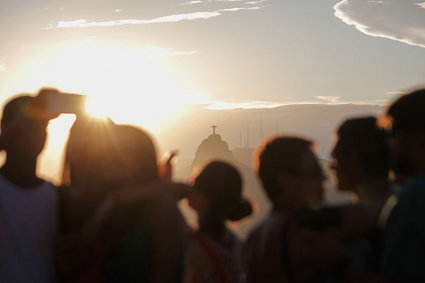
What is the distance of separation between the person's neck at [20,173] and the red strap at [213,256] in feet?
4.61

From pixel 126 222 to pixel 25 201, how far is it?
1.08 metres

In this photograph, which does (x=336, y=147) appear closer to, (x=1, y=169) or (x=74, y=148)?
(x=74, y=148)

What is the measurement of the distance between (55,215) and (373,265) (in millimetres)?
2381

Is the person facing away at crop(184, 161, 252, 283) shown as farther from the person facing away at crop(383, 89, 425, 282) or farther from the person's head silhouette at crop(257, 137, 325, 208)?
the person facing away at crop(383, 89, 425, 282)

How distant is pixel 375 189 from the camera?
4.03 metres

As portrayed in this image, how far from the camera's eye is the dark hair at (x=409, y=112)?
342cm

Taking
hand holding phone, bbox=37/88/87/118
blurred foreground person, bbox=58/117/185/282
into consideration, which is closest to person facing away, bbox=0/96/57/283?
hand holding phone, bbox=37/88/87/118

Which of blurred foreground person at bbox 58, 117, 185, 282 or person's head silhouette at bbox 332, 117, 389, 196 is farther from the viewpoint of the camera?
person's head silhouette at bbox 332, 117, 389, 196

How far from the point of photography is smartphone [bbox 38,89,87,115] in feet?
13.8

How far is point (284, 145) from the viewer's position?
3791 mm

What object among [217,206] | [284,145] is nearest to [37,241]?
[217,206]

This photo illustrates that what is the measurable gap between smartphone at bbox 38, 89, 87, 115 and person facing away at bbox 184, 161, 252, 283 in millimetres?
1262

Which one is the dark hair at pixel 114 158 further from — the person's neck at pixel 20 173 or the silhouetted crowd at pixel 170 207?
the person's neck at pixel 20 173

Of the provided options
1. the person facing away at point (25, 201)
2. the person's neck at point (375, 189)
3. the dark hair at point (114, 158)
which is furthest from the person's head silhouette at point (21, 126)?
the person's neck at point (375, 189)
